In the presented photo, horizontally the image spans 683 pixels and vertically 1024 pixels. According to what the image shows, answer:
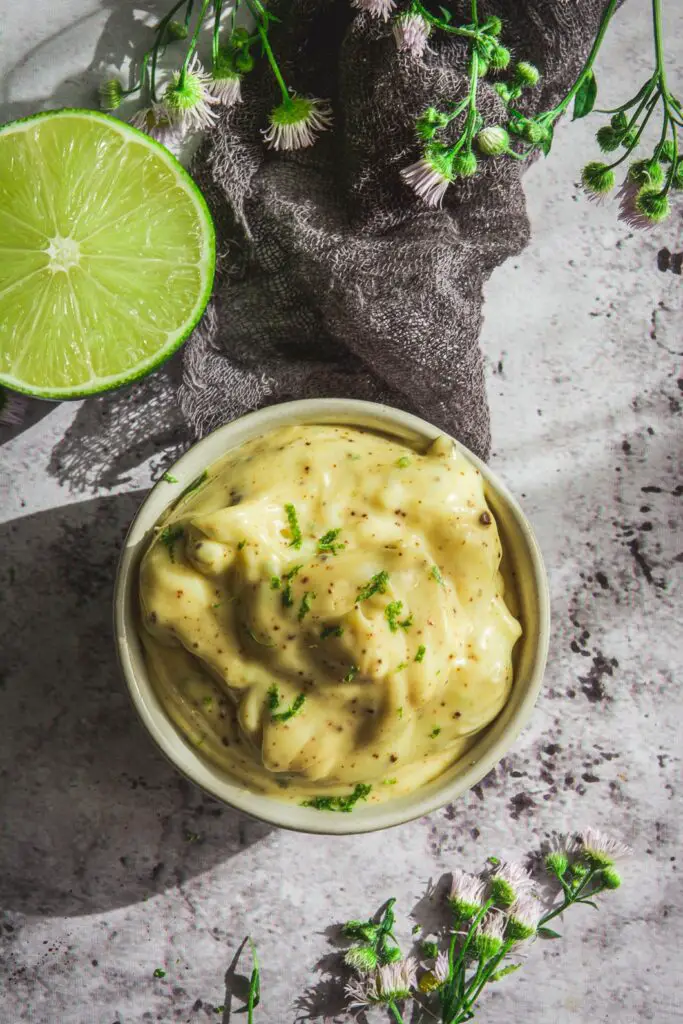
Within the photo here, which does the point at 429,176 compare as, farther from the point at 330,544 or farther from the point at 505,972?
the point at 505,972

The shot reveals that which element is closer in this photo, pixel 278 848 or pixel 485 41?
pixel 485 41

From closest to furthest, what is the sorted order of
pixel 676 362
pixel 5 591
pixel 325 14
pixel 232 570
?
1. pixel 232 570
2. pixel 325 14
3. pixel 5 591
4. pixel 676 362

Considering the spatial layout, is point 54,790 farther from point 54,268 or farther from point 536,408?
point 536,408

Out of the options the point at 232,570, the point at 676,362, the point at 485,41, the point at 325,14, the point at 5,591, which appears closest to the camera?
the point at 232,570

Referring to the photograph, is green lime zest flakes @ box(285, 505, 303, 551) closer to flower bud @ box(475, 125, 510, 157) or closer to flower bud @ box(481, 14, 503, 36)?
flower bud @ box(475, 125, 510, 157)

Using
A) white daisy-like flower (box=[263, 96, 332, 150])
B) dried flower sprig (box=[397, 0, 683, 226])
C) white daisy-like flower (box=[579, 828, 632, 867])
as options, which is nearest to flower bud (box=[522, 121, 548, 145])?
dried flower sprig (box=[397, 0, 683, 226])

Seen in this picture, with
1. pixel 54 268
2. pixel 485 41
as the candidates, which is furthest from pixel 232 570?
pixel 485 41

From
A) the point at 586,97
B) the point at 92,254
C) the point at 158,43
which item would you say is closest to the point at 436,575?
the point at 92,254
